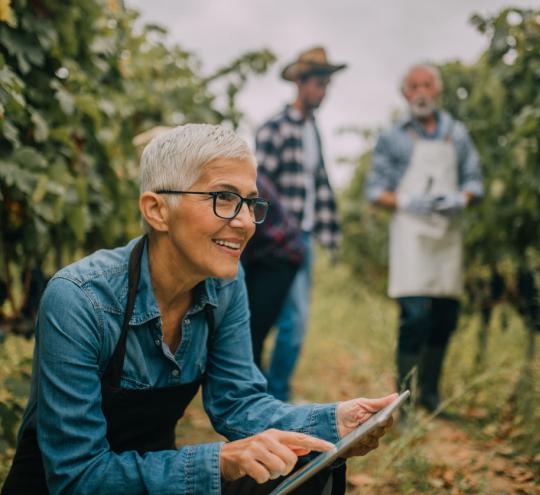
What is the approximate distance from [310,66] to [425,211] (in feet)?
4.01

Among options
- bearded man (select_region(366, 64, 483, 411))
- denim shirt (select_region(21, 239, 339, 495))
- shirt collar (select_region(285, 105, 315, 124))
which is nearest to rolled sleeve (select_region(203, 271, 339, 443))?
denim shirt (select_region(21, 239, 339, 495))

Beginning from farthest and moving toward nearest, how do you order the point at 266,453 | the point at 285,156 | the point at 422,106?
the point at 285,156 → the point at 422,106 → the point at 266,453

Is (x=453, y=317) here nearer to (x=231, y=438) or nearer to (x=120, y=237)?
(x=120, y=237)

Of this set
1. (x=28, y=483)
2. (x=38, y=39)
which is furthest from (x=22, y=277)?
(x=28, y=483)

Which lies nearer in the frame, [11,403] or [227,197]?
[227,197]

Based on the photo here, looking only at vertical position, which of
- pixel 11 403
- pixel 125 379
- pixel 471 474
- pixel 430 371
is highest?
pixel 125 379

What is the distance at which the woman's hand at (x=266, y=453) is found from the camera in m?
1.51

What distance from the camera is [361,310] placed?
7.72m

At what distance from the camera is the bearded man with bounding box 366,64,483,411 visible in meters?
3.86

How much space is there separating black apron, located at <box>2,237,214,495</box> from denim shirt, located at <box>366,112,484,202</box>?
232cm

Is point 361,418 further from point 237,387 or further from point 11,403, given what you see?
point 11,403

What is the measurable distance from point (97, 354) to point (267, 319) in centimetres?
195

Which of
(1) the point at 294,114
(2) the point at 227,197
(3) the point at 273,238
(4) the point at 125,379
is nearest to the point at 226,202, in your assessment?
(2) the point at 227,197

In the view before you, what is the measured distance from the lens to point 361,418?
183 cm
